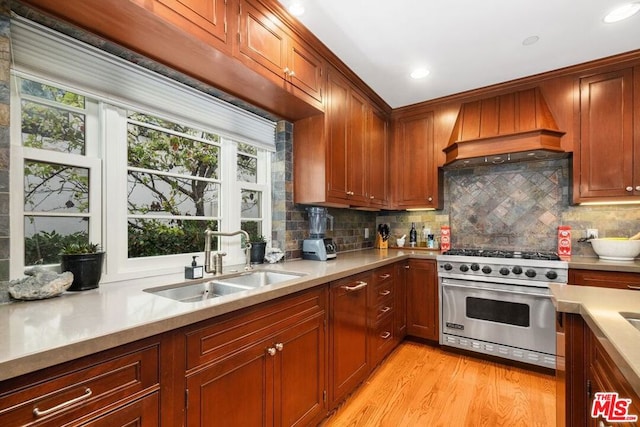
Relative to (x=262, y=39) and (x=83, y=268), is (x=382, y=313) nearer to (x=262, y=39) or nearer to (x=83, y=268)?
(x=83, y=268)

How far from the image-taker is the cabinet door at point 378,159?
3053 millimetres

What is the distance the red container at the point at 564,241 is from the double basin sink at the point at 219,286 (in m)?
2.51

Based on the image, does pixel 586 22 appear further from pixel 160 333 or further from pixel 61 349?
pixel 61 349

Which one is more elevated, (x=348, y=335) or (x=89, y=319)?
(x=89, y=319)

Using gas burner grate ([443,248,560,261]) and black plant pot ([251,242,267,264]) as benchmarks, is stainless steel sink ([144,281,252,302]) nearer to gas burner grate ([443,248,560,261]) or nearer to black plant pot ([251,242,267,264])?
black plant pot ([251,242,267,264])

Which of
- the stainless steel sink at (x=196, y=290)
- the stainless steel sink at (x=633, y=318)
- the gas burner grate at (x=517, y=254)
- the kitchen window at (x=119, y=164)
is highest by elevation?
the kitchen window at (x=119, y=164)

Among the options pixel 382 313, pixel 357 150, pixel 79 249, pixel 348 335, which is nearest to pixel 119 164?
pixel 79 249

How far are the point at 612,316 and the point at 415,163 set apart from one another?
2.54 metres

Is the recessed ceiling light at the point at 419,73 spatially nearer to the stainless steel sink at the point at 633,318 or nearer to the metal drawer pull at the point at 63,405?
the stainless steel sink at the point at 633,318

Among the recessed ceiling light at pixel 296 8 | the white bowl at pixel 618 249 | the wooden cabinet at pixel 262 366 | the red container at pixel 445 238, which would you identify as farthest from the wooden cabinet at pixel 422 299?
the recessed ceiling light at pixel 296 8

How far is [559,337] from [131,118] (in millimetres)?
2449

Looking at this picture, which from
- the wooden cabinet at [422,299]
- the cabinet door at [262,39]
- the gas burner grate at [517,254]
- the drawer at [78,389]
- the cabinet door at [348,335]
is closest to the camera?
the drawer at [78,389]

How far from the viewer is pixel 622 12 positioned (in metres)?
1.85

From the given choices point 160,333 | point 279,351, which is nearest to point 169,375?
point 160,333
